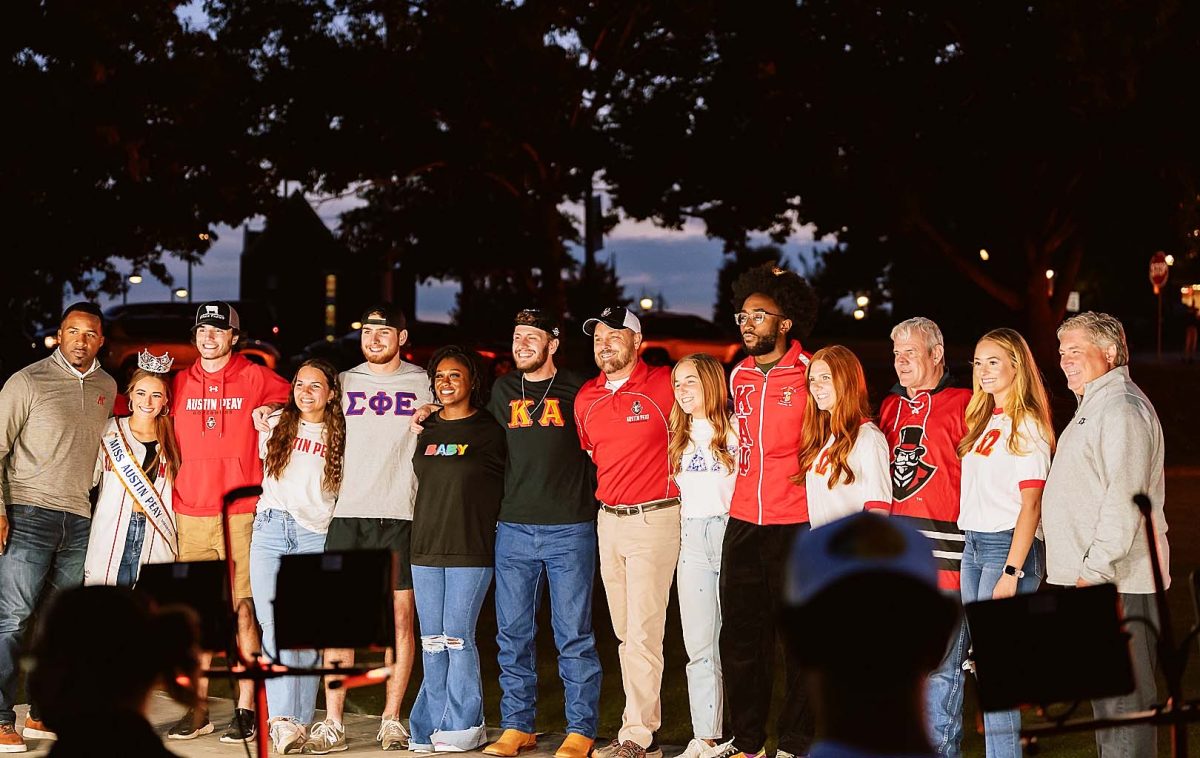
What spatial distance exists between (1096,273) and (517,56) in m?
33.7

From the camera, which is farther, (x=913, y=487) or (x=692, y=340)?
(x=692, y=340)

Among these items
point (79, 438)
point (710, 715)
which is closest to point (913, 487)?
point (710, 715)

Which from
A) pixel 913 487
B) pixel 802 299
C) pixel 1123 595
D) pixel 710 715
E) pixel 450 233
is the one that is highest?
pixel 450 233

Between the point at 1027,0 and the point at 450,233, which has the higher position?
the point at 1027,0

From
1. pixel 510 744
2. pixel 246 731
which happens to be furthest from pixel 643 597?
pixel 246 731

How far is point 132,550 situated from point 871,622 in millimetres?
6372

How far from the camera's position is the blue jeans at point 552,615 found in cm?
688

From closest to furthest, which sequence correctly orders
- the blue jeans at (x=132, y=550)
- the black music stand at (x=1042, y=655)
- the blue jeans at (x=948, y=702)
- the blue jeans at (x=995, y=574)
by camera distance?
the black music stand at (x=1042, y=655) < the blue jeans at (x=995, y=574) < the blue jeans at (x=948, y=702) < the blue jeans at (x=132, y=550)

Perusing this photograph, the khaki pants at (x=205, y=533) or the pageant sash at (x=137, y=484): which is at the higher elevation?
the pageant sash at (x=137, y=484)

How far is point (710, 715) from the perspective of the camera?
6.55m

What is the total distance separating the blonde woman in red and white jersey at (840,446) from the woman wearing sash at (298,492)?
2.37 metres

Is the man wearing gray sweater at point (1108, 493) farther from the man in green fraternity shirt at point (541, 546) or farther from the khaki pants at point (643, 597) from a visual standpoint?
the man in green fraternity shirt at point (541, 546)

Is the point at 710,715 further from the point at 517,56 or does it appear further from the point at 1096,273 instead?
the point at 1096,273

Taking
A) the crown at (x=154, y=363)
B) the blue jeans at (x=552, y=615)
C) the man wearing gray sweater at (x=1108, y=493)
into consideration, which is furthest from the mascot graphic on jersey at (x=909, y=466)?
the crown at (x=154, y=363)
